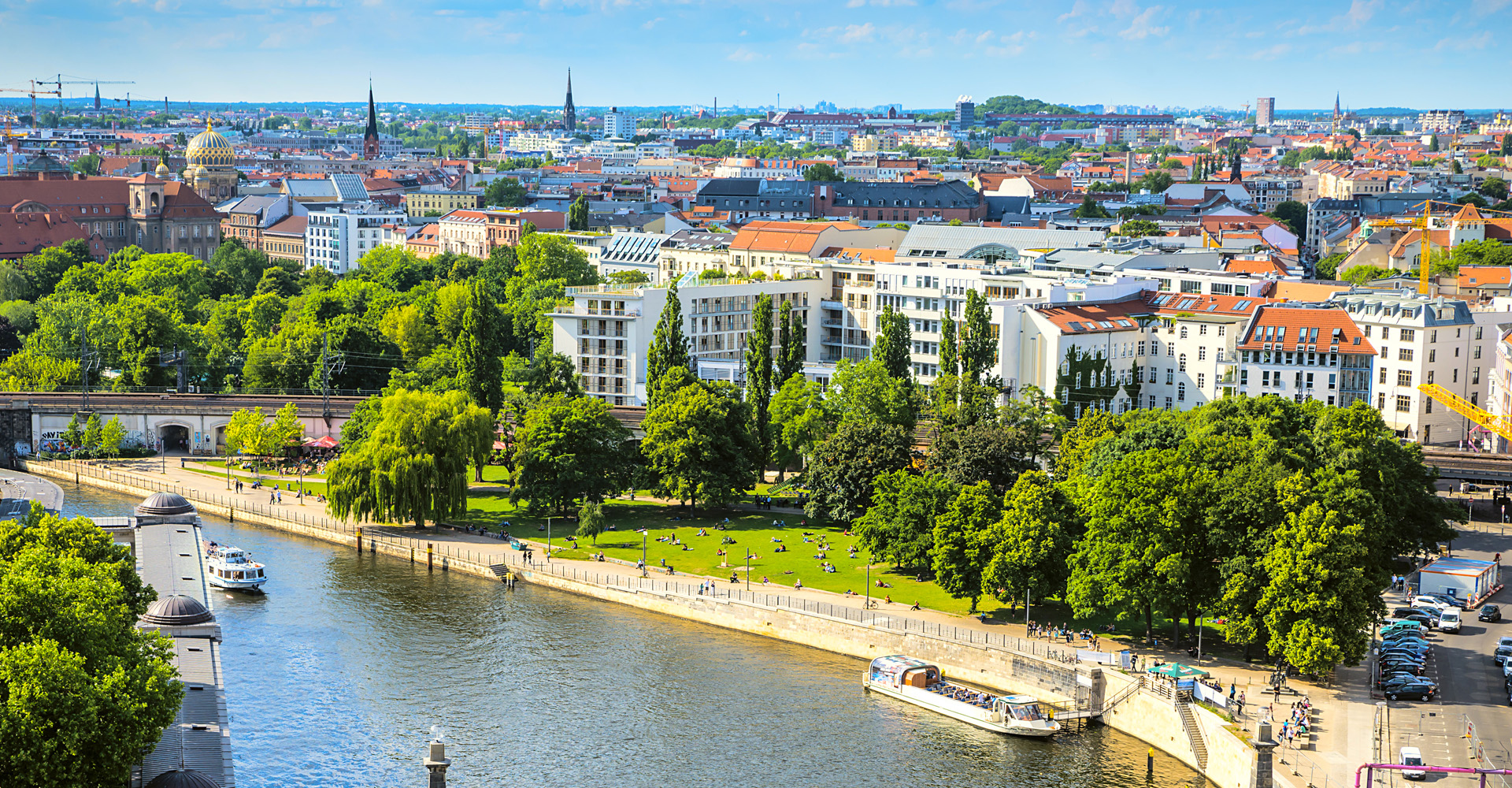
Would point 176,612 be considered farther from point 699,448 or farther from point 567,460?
point 699,448

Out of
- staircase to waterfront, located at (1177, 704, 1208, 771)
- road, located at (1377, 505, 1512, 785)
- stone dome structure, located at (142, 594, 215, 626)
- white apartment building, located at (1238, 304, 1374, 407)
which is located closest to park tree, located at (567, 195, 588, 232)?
white apartment building, located at (1238, 304, 1374, 407)

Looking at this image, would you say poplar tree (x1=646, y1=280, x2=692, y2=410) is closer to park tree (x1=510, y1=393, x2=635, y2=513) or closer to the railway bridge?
park tree (x1=510, y1=393, x2=635, y2=513)

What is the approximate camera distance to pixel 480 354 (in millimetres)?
85750

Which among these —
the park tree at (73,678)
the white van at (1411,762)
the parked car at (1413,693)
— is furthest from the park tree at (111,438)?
the white van at (1411,762)

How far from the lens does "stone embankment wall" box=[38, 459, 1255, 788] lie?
155ft

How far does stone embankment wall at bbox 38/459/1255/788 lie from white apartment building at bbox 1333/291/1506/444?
38.3m

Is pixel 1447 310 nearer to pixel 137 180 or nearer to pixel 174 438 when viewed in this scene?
pixel 174 438

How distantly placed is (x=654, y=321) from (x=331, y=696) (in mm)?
48807

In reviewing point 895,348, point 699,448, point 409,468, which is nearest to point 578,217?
point 895,348

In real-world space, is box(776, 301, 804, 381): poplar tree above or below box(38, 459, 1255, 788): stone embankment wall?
above

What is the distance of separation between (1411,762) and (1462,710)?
6.31 metres

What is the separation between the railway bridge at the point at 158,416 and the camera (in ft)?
299

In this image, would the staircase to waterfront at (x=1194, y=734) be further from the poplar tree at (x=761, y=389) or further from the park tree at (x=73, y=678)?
the poplar tree at (x=761, y=389)

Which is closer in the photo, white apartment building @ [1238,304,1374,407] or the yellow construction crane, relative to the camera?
the yellow construction crane
